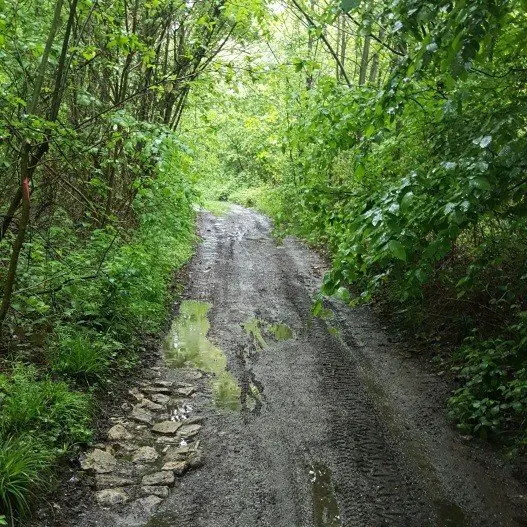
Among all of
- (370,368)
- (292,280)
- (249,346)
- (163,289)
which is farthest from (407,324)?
(163,289)

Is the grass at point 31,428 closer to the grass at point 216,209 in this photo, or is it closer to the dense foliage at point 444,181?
the dense foliage at point 444,181

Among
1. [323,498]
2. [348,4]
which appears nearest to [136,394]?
[323,498]

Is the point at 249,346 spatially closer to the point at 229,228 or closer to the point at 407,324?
the point at 407,324

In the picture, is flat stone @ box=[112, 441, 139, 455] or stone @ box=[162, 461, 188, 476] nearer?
stone @ box=[162, 461, 188, 476]

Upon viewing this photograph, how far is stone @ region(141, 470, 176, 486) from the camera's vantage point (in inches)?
180

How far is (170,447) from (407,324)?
4.60 m

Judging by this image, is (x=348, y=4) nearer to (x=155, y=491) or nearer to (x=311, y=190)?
(x=311, y=190)

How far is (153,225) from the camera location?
37.2ft

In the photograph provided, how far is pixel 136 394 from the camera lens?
6.11 meters

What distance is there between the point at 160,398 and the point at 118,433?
91 cm

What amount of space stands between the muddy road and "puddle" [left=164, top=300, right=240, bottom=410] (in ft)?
0.13

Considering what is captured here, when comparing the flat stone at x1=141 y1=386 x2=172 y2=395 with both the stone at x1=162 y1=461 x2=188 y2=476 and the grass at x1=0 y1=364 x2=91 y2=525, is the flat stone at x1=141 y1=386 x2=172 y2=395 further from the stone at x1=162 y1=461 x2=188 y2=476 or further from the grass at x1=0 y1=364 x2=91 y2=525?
the stone at x1=162 y1=461 x2=188 y2=476

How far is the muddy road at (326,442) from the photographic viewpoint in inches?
168

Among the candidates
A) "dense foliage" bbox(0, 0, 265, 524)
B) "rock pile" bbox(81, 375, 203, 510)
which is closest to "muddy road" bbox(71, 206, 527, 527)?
"rock pile" bbox(81, 375, 203, 510)
